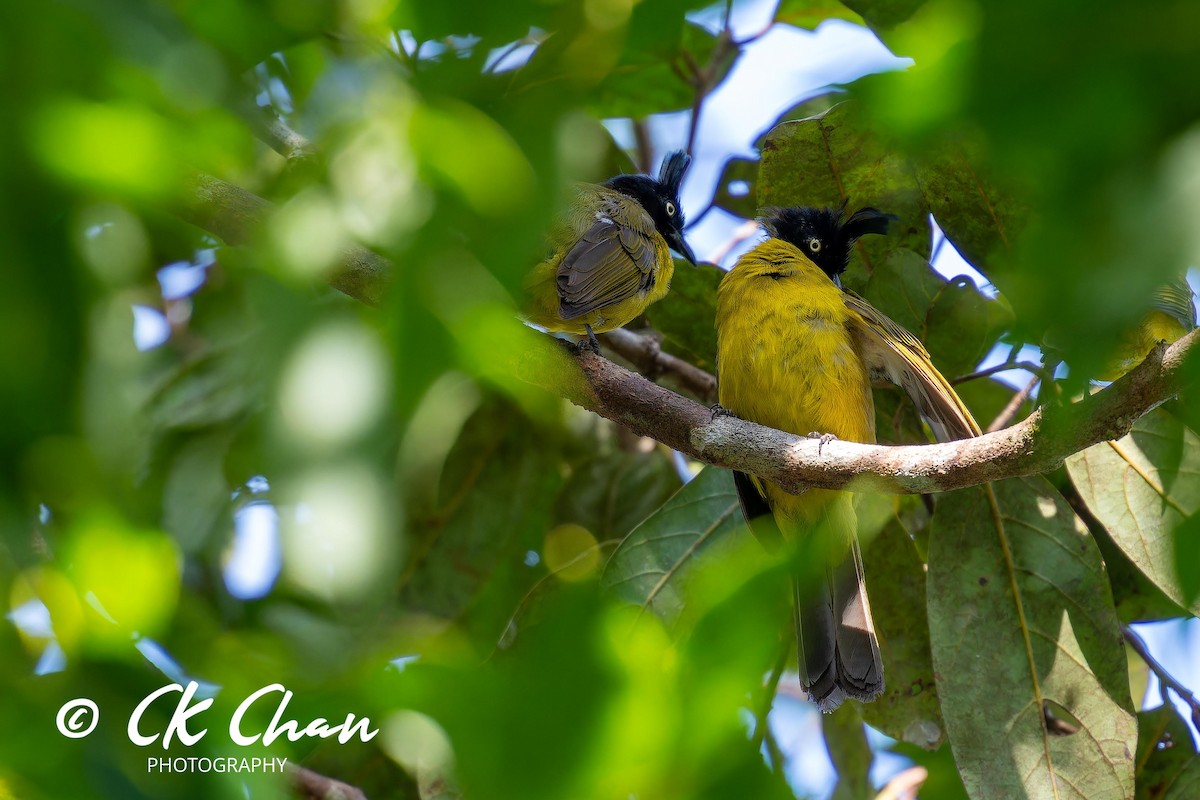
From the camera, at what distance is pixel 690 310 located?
3.53m

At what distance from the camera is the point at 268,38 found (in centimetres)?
79

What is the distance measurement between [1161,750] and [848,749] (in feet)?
2.73

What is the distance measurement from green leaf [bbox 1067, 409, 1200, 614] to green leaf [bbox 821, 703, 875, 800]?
930 millimetres

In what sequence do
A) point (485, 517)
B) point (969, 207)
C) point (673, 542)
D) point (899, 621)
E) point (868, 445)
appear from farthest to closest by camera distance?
point (485, 517) → point (899, 621) → point (673, 542) → point (969, 207) → point (868, 445)

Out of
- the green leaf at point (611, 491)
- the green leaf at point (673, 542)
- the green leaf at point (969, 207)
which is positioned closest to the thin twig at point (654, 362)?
the green leaf at point (611, 491)

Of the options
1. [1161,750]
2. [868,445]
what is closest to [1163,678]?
[1161,750]

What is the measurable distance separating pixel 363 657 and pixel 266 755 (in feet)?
0.50

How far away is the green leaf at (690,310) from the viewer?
11.5 feet

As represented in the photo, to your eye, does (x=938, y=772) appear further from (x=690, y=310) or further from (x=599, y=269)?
(x=599, y=269)

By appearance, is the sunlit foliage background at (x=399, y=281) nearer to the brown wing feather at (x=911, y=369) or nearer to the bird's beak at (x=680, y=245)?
the brown wing feather at (x=911, y=369)

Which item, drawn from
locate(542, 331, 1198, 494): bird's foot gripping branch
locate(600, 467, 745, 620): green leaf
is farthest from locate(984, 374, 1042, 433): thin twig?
locate(542, 331, 1198, 494): bird's foot gripping branch

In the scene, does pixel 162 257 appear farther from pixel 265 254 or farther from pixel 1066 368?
pixel 1066 368

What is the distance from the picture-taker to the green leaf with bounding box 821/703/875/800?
325 cm

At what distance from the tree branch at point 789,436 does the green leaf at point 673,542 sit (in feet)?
1.66
